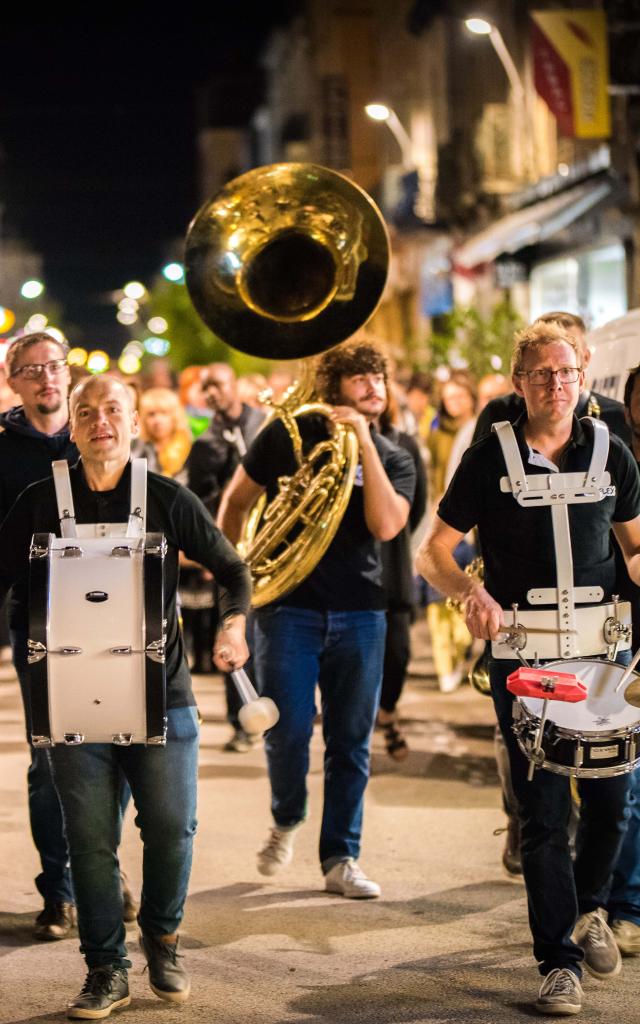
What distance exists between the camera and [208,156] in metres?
120

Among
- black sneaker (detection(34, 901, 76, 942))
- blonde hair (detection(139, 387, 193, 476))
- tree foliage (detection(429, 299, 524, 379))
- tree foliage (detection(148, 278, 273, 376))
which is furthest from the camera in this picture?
tree foliage (detection(148, 278, 273, 376))

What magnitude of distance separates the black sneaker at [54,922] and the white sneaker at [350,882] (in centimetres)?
105

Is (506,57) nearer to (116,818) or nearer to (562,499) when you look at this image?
(562,499)

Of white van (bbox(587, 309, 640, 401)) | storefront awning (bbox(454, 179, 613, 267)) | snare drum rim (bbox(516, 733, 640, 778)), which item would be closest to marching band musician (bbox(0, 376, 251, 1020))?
snare drum rim (bbox(516, 733, 640, 778))

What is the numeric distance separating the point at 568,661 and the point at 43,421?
233 cm

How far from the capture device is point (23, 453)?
255 inches

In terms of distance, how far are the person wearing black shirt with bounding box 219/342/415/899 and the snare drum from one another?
1767mm

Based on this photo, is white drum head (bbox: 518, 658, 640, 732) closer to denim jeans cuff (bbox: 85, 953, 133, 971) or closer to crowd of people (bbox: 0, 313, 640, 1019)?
crowd of people (bbox: 0, 313, 640, 1019)

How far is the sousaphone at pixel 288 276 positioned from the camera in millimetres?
7262

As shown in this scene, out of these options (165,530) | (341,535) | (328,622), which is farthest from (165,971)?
(341,535)

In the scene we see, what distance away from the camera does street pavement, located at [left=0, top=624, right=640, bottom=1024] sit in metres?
5.47

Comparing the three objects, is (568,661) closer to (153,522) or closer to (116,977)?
(153,522)

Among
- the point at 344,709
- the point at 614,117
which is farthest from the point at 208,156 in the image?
the point at 344,709

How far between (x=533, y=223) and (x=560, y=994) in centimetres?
2266
